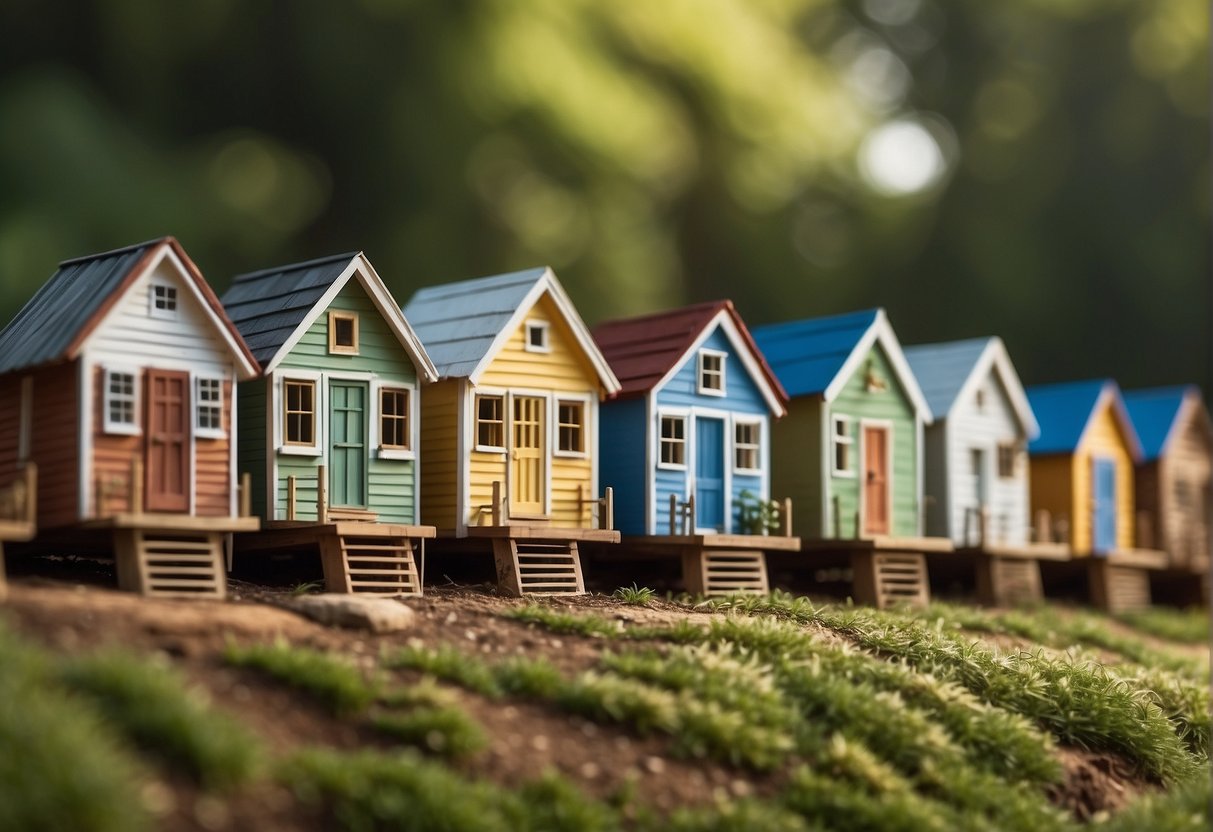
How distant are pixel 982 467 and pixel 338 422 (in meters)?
13.6

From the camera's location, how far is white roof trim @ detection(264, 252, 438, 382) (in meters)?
19.4

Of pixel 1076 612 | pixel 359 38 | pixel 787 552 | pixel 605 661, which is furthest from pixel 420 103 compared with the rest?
pixel 605 661

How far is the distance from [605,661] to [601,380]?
21.3ft

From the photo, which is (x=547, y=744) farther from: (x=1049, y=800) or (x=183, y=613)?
(x=1049, y=800)

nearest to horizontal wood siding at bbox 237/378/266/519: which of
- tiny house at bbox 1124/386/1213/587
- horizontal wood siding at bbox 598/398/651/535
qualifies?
horizontal wood siding at bbox 598/398/651/535

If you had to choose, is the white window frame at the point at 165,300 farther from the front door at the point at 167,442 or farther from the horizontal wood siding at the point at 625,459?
the horizontal wood siding at the point at 625,459

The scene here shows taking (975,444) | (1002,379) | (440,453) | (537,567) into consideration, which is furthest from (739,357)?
(1002,379)

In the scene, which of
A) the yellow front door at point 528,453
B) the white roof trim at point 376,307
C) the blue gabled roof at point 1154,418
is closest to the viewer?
the white roof trim at point 376,307

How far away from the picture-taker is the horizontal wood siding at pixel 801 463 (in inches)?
990

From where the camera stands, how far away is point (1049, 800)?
16.8 metres

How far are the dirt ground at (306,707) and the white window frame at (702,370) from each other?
679 cm

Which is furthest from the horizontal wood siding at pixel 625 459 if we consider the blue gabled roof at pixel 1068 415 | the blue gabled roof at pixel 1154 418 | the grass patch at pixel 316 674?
the blue gabled roof at pixel 1154 418

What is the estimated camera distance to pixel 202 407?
18.0m

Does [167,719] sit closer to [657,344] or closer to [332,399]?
[332,399]
